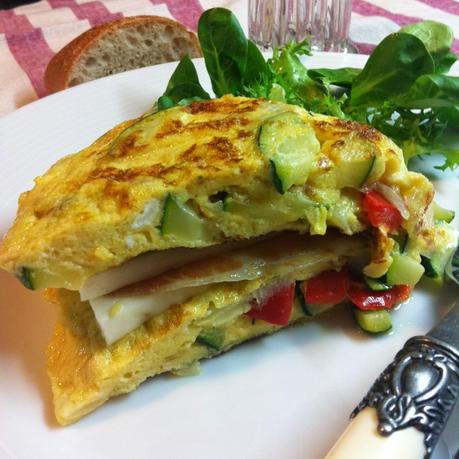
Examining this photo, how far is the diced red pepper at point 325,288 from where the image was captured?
6.65 ft

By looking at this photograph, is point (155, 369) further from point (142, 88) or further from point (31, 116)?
point (142, 88)

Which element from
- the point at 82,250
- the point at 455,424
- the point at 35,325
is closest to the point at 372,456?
the point at 455,424

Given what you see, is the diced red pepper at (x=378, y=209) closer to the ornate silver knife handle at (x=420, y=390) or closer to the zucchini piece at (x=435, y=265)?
the zucchini piece at (x=435, y=265)

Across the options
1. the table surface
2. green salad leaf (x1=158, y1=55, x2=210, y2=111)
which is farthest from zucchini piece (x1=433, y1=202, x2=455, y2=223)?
the table surface

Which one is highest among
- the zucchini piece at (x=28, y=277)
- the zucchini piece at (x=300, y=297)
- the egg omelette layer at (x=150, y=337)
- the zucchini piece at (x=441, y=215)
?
the zucchini piece at (x=28, y=277)

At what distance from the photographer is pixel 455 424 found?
1615 millimetres

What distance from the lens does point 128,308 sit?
1.81m

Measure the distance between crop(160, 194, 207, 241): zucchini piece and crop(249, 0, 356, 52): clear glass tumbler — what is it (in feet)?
8.43

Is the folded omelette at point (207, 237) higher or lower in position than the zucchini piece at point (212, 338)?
higher

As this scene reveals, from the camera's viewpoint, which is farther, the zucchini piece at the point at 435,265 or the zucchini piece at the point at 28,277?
the zucchini piece at the point at 435,265

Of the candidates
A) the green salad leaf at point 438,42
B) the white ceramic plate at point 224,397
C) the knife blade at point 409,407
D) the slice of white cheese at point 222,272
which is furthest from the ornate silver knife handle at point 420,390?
the green salad leaf at point 438,42

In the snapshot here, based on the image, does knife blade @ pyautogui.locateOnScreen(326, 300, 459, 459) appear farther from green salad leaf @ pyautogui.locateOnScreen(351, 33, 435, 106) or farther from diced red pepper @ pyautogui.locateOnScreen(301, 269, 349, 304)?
green salad leaf @ pyautogui.locateOnScreen(351, 33, 435, 106)

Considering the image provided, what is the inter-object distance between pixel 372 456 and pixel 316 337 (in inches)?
28.4

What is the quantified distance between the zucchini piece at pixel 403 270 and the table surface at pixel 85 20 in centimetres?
250
